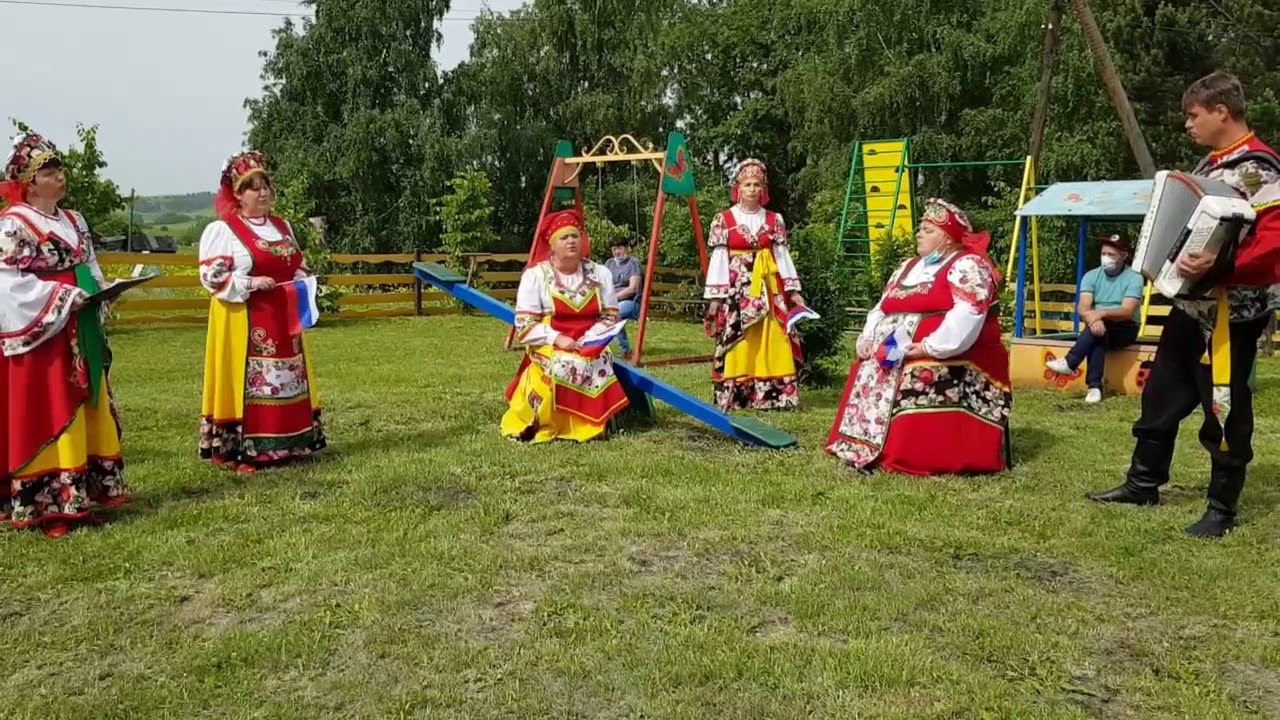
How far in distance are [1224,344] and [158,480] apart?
5.35 metres

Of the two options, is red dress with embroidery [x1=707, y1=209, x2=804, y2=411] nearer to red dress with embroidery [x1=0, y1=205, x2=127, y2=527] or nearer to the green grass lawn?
the green grass lawn

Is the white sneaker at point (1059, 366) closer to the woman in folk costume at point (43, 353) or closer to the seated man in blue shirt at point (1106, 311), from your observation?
the seated man in blue shirt at point (1106, 311)

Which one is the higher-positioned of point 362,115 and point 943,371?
point 362,115

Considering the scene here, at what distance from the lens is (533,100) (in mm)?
28328

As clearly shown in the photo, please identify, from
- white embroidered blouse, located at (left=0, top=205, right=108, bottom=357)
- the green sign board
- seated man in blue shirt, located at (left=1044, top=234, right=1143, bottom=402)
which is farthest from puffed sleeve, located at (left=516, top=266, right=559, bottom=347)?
seated man in blue shirt, located at (left=1044, top=234, right=1143, bottom=402)

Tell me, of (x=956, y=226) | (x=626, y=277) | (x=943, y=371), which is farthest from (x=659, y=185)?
(x=943, y=371)

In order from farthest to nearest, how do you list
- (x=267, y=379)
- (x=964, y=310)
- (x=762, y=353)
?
(x=762, y=353)
(x=267, y=379)
(x=964, y=310)

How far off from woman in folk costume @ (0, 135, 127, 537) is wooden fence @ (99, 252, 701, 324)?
10871 millimetres

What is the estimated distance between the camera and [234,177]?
5883 mm

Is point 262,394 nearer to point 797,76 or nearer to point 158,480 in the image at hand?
point 158,480

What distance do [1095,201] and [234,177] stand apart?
7.73 meters

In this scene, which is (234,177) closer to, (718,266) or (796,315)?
(718,266)

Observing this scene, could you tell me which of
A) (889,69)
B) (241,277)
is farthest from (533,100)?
(241,277)

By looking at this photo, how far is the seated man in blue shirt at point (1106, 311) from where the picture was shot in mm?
9219
